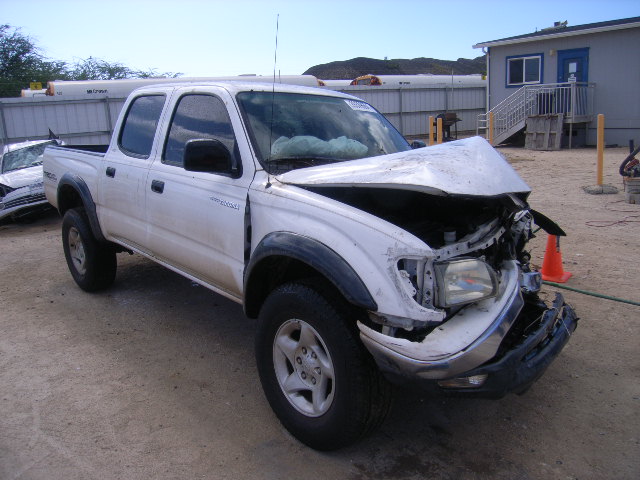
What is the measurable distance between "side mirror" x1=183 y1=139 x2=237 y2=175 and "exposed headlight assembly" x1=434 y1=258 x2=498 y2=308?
1.51 metres

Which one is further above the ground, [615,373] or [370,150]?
[370,150]

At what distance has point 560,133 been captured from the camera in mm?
17609

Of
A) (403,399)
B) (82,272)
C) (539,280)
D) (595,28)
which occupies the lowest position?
(403,399)

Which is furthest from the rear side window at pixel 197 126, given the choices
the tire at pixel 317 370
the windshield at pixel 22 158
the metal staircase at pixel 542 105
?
the metal staircase at pixel 542 105

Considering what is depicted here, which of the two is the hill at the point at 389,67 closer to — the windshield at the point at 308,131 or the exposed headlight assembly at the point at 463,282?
the windshield at the point at 308,131

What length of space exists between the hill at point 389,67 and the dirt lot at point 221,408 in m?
52.2

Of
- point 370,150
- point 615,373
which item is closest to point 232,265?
point 370,150

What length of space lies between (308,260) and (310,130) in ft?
4.41

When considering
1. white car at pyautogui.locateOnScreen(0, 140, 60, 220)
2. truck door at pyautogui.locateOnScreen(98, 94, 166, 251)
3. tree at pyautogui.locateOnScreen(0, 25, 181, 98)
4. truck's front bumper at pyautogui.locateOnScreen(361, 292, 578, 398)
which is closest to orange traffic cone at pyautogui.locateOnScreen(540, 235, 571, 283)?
truck's front bumper at pyautogui.locateOnScreen(361, 292, 578, 398)

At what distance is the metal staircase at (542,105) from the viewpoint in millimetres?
17983

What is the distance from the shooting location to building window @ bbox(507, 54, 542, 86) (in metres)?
19.9

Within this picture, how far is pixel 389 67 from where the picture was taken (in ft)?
196

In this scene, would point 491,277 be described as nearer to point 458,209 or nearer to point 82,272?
point 458,209

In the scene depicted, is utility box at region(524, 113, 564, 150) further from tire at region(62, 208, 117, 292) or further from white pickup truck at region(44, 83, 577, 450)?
tire at region(62, 208, 117, 292)
